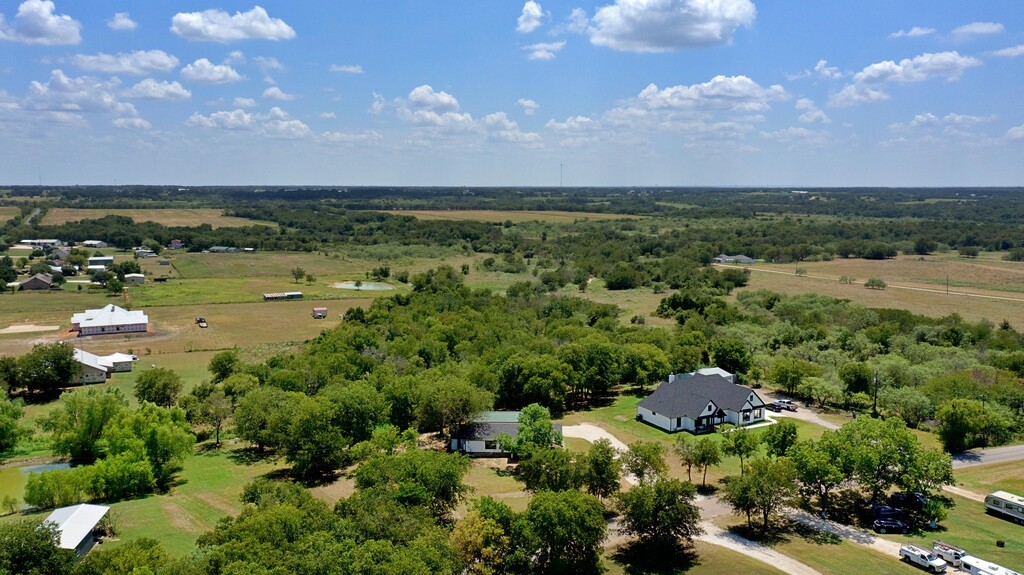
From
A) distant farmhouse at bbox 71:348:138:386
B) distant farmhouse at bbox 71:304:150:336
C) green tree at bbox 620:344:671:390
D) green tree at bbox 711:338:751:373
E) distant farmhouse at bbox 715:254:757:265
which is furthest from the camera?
distant farmhouse at bbox 715:254:757:265

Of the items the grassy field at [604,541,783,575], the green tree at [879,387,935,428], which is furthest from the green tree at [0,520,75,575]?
the green tree at [879,387,935,428]

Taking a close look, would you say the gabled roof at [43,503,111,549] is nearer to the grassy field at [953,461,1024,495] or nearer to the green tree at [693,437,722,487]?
the green tree at [693,437,722,487]

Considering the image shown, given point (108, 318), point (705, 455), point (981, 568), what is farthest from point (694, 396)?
point (108, 318)

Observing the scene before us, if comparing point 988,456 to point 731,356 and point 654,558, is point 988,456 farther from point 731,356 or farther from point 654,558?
point 654,558

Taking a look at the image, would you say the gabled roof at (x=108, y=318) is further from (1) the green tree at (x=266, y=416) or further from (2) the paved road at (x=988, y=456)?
(2) the paved road at (x=988, y=456)

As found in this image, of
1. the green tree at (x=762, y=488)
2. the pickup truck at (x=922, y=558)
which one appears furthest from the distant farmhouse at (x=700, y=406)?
the pickup truck at (x=922, y=558)

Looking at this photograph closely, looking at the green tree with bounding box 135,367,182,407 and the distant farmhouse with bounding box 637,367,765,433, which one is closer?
the distant farmhouse with bounding box 637,367,765,433

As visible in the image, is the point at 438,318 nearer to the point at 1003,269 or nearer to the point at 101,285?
the point at 101,285
